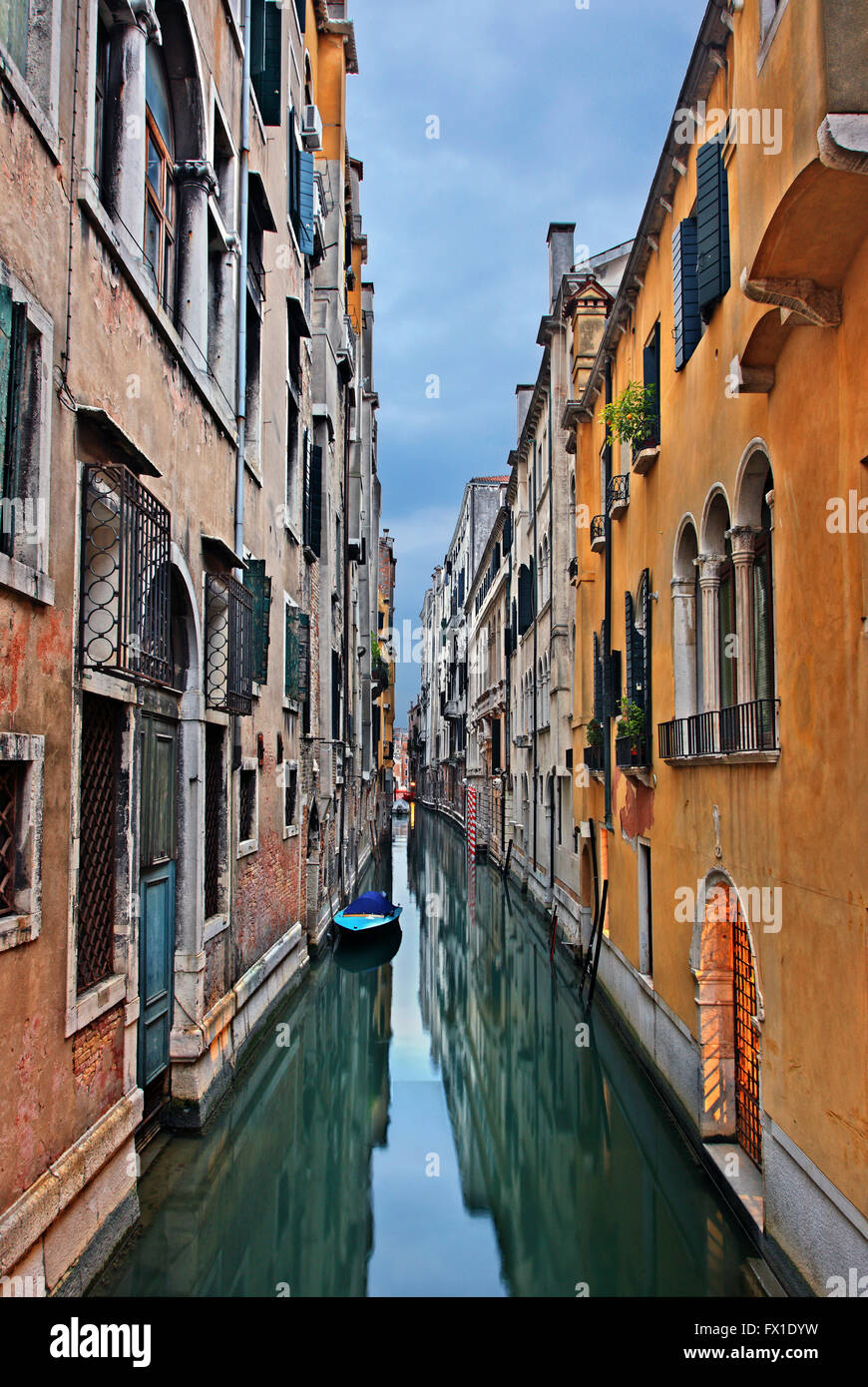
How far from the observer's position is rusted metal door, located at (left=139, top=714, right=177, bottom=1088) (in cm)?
673

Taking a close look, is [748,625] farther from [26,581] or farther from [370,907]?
[370,907]

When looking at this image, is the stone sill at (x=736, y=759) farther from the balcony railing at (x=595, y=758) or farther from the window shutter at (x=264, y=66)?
the window shutter at (x=264, y=66)

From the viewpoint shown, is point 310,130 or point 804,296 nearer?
point 804,296

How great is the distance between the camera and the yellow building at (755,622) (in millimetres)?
4309

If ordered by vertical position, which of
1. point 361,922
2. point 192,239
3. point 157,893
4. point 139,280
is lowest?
point 361,922

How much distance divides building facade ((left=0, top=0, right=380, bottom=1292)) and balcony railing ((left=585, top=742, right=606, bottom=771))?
13.0 ft

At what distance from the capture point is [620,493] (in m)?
11.3

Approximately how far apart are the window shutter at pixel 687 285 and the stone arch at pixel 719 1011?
3932mm

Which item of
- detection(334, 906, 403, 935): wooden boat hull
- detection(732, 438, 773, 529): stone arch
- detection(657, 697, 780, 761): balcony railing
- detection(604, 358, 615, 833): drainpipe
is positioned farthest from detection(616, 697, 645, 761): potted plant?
detection(334, 906, 403, 935): wooden boat hull

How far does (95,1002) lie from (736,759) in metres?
3.97

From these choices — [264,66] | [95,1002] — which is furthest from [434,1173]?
[264,66]

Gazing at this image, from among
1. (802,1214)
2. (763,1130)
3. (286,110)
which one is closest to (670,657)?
(763,1130)

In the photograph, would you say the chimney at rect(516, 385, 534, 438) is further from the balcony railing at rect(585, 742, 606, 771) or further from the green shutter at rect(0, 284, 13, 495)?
the green shutter at rect(0, 284, 13, 495)

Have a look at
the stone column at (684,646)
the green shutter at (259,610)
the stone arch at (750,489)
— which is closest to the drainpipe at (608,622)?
the stone column at (684,646)
